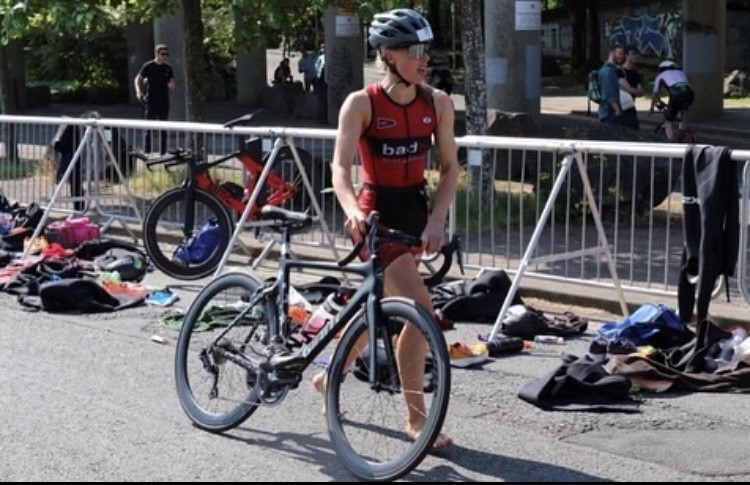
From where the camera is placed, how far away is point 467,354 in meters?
8.45

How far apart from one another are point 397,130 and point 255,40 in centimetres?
1107

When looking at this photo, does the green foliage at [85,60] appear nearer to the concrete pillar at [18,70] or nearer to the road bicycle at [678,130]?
the concrete pillar at [18,70]

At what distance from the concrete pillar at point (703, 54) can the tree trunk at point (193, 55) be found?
1387 cm

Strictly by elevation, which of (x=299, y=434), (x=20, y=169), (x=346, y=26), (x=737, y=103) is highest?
(x=346, y=26)

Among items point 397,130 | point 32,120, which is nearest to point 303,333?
point 397,130

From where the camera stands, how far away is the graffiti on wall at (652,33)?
45.8 metres

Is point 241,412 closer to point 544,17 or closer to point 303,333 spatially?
point 303,333

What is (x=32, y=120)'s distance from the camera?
568 inches

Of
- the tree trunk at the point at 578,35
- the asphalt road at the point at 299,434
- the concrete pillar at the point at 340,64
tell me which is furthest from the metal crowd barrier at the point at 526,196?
the tree trunk at the point at 578,35

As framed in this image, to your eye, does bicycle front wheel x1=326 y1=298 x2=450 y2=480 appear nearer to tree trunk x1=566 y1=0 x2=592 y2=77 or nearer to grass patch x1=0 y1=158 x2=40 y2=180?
grass patch x1=0 y1=158 x2=40 y2=180

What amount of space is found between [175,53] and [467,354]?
17.1 m

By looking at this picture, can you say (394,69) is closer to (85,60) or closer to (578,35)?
(85,60)

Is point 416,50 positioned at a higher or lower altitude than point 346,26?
lower

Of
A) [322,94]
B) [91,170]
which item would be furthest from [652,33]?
[91,170]
